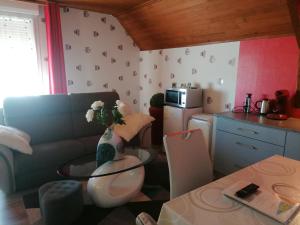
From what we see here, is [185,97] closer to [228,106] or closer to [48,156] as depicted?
[228,106]

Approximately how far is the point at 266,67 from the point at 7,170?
305cm

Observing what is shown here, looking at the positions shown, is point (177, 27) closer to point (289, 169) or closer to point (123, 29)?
point (123, 29)

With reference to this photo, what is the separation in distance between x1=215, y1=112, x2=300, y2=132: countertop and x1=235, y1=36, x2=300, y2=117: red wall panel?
310 millimetres

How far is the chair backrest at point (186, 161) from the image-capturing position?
4.38 feet

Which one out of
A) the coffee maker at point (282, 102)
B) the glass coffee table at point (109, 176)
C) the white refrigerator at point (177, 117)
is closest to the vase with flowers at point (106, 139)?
the glass coffee table at point (109, 176)

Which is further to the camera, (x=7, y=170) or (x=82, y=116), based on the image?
(x=82, y=116)

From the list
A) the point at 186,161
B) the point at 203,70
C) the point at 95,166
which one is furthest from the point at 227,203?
the point at 203,70

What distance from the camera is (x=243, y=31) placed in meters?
2.78

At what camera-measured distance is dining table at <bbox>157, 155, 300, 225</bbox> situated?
0.86m

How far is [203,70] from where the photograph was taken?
11.3 feet

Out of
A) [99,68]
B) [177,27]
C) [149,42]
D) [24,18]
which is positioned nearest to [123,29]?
[149,42]

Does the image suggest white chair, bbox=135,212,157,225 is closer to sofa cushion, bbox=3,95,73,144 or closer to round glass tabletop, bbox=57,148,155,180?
round glass tabletop, bbox=57,148,155,180

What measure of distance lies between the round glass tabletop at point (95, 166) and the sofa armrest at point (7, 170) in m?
0.55

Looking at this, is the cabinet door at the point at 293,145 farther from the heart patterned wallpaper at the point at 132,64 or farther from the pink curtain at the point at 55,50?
the pink curtain at the point at 55,50
